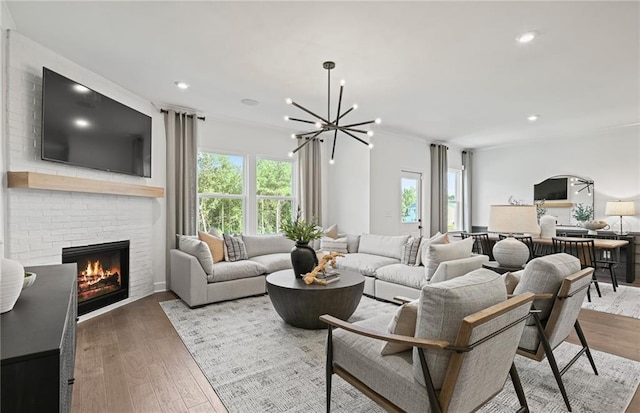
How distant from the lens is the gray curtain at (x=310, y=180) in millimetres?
6219

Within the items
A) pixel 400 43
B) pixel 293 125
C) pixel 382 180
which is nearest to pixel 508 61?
pixel 400 43

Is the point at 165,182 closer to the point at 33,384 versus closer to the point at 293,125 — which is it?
the point at 293,125

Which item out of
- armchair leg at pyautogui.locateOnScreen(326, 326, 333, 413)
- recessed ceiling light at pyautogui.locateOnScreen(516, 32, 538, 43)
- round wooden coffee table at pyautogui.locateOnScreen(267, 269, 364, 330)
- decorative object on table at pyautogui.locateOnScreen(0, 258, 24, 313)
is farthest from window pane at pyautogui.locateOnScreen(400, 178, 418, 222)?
decorative object on table at pyautogui.locateOnScreen(0, 258, 24, 313)

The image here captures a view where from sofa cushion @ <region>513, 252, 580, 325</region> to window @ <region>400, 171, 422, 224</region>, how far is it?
450 centimetres

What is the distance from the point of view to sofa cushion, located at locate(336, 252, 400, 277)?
4.40 meters

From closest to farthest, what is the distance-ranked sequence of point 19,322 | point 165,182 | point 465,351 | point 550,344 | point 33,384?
point 33,384, point 19,322, point 465,351, point 550,344, point 165,182

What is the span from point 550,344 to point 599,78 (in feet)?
11.3

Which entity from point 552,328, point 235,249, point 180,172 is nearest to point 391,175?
point 235,249

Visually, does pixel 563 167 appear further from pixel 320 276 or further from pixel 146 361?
pixel 146 361

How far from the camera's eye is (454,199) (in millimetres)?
8156

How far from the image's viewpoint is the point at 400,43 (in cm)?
291

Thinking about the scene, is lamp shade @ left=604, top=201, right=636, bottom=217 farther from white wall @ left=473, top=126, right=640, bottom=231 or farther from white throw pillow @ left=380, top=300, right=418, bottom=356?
white throw pillow @ left=380, top=300, right=418, bottom=356

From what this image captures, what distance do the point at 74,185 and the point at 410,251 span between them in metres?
4.00

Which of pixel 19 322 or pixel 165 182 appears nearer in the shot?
pixel 19 322
